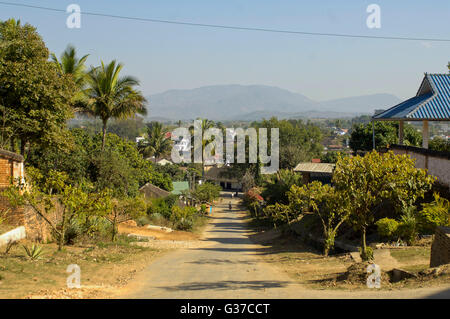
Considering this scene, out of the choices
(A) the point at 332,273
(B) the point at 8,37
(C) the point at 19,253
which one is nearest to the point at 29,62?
(B) the point at 8,37

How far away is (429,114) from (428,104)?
3.19ft

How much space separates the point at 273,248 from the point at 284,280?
9410mm

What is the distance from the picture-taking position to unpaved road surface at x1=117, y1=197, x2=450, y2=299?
9.74 m

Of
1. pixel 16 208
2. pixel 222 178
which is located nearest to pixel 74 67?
pixel 16 208

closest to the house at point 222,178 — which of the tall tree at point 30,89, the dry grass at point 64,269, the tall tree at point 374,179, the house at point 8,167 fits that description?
the tall tree at point 30,89

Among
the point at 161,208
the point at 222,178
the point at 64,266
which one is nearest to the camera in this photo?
the point at 64,266

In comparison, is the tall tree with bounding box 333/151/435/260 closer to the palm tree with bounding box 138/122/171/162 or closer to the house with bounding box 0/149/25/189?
the house with bounding box 0/149/25/189

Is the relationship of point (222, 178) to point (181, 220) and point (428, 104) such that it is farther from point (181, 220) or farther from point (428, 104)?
point (428, 104)

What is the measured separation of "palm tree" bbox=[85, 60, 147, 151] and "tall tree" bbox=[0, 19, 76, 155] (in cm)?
699

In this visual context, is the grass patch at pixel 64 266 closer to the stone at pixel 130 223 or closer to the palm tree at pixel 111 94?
the stone at pixel 130 223

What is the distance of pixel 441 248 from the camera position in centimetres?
1169
